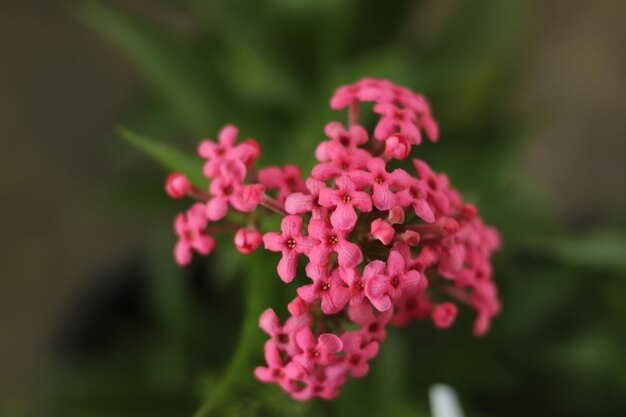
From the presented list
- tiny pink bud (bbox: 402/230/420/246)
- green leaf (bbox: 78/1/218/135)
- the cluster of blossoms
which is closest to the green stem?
the cluster of blossoms

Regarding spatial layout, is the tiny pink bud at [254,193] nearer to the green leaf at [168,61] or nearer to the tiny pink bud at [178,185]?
the tiny pink bud at [178,185]

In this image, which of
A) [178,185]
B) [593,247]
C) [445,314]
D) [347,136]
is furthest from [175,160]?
[593,247]

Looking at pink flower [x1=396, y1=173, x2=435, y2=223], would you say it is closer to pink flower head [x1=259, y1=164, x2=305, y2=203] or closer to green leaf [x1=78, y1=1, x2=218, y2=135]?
pink flower head [x1=259, y1=164, x2=305, y2=203]

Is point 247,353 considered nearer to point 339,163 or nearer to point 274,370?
point 274,370

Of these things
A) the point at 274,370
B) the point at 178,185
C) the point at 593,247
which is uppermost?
the point at 593,247

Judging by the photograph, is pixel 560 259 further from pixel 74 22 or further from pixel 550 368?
pixel 74 22

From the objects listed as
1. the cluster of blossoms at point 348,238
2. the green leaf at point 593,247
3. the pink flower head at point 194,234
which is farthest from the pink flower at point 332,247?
the green leaf at point 593,247
